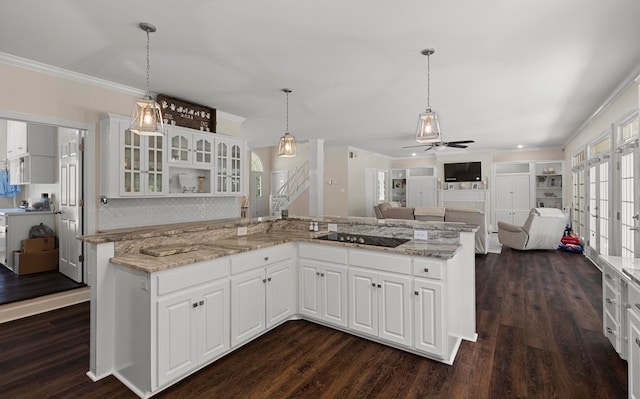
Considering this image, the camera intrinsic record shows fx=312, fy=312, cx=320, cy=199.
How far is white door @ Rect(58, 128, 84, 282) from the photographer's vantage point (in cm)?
401

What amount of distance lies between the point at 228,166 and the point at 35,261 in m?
3.17

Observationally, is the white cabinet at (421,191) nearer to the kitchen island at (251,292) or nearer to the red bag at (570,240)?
the red bag at (570,240)

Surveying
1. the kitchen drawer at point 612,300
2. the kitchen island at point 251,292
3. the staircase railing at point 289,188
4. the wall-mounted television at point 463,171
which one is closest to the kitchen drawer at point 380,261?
the kitchen island at point 251,292

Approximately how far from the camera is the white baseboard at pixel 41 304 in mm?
3305

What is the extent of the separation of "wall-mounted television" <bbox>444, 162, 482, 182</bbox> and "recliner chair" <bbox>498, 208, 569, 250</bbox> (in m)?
3.69

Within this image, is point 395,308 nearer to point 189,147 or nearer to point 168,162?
point 168,162

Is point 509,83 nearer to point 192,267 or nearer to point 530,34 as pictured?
point 530,34

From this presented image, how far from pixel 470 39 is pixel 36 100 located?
4.51m

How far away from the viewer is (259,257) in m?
2.87

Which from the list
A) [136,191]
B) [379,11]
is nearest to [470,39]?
[379,11]

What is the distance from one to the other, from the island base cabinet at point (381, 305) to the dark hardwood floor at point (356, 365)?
0.14 metres

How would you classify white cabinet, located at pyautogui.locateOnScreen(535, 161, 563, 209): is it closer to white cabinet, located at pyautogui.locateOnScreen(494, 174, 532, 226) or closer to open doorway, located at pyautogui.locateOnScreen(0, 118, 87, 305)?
white cabinet, located at pyautogui.locateOnScreen(494, 174, 532, 226)

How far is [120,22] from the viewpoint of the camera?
2.54m

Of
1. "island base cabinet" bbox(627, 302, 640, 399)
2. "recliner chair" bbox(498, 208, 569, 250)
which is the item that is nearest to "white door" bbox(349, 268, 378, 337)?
"island base cabinet" bbox(627, 302, 640, 399)
